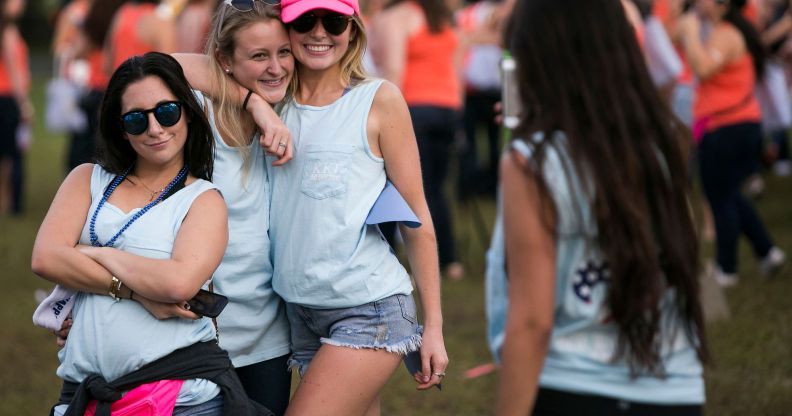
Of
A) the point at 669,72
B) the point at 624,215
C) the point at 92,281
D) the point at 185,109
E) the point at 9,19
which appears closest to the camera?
the point at 624,215

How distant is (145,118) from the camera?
2893 mm

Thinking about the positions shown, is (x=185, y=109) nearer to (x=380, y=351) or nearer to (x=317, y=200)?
(x=317, y=200)

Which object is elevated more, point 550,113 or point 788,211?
point 550,113

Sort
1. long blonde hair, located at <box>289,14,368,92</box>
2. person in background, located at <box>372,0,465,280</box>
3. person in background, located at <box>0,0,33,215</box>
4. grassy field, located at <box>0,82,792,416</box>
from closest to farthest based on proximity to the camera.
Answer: long blonde hair, located at <box>289,14,368,92</box> < grassy field, located at <box>0,82,792,416</box> < person in background, located at <box>372,0,465,280</box> < person in background, located at <box>0,0,33,215</box>

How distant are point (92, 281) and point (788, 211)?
9220 millimetres

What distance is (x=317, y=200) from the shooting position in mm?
3125

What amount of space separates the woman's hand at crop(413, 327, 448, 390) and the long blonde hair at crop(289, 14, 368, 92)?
78 cm

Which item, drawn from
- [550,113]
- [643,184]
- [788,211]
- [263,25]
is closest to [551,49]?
[550,113]

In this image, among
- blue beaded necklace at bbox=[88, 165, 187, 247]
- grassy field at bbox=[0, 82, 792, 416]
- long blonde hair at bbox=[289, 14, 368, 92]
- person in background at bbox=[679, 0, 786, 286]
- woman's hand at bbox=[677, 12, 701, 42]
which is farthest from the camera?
woman's hand at bbox=[677, 12, 701, 42]

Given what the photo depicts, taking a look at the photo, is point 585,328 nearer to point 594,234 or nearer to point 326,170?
point 594,234

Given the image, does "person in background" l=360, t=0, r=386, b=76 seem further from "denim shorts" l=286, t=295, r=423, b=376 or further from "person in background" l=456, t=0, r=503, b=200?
"denim shorts" l=286, t=295, r=423, b=376

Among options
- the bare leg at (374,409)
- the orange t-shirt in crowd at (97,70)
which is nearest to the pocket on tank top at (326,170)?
the bare leg at (374,409)

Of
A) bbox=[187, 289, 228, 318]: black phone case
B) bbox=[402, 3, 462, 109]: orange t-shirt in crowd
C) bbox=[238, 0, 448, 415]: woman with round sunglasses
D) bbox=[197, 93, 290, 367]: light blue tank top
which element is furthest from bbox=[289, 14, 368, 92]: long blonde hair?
bbox=[402, 3, 462, 109]: orange t-shirt in crowd

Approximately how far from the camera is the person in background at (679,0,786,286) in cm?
762
